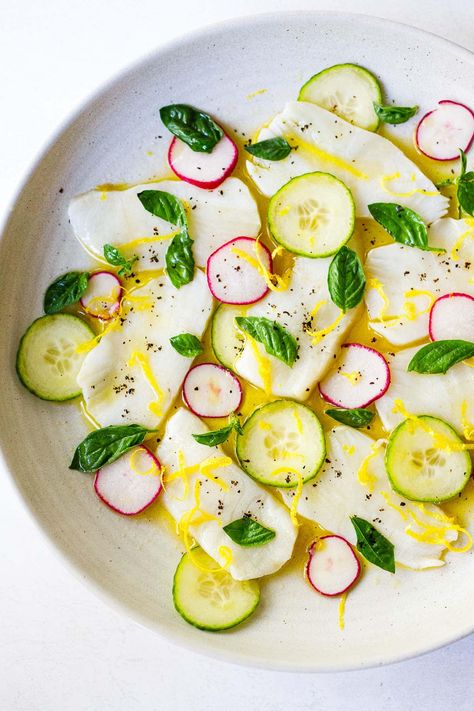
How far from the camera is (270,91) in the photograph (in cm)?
306

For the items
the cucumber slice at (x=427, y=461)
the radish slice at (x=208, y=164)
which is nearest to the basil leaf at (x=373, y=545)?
the cucumber slice at (x=427, y=461)

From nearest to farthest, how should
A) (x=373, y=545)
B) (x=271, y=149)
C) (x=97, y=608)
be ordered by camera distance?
(x=373, y=545)
(x=271, y=149)
(x=97, y=608)

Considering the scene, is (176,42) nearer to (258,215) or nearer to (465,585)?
(258,215)

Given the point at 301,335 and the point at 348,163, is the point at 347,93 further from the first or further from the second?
the point at 301,335

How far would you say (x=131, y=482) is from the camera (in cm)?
297

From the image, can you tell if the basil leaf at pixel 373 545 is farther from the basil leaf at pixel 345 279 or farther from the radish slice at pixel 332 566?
the basil leaf at pixel 345 279

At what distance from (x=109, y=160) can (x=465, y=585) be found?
2.04 meters

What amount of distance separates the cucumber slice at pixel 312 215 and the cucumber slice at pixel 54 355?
0.82 metres

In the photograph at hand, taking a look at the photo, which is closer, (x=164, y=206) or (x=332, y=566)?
(x=332, y=566)

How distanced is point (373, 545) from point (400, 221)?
1.17 m

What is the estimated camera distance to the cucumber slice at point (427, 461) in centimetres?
288

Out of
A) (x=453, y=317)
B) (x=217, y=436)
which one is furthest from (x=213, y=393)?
(x=453, y=317)

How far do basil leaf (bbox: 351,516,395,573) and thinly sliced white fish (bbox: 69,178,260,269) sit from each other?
3.69ft

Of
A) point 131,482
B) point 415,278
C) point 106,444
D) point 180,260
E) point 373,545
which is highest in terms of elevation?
point 180,260
